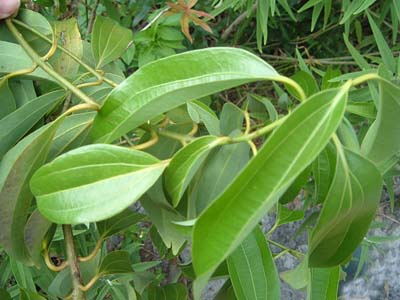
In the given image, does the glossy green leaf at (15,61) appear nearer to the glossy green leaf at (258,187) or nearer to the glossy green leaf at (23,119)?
the glossy green leaf at (23,119)

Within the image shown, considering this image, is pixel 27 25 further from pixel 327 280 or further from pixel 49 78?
pixel 327 280

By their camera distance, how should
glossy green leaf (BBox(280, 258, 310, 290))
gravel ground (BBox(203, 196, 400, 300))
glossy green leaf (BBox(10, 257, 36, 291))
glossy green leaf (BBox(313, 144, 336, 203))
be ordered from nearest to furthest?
glossy green leaf (BBox(313, 144, 336, 203))
glossy green leaf (BBox(280, 258, 310, 290))
glossy green leaf (BBox(10, 257, 36, 291))
gravel ground (BBox(203, 196, 400, 300))

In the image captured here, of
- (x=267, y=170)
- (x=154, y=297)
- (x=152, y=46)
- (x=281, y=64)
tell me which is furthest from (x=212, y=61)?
(x=281, y=64)

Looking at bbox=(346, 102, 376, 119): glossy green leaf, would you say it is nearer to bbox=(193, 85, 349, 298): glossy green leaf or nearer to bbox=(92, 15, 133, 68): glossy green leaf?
bbox=(92, 15, 133, 68): glossy green leaf

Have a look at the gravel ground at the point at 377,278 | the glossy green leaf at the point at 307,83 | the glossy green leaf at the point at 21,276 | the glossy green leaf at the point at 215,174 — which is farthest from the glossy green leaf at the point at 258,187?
the gravel ground at the point at 377,278

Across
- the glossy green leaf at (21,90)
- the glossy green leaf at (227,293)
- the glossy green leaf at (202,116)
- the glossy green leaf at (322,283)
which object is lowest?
the glossy green leaf at (227,293)

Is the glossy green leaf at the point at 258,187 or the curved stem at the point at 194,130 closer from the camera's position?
the glossy green leaf at the point at 258,187

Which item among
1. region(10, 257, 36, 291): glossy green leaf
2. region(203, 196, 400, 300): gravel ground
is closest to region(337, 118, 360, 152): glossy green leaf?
region(10, 257, 36, 291): glossy green leaf

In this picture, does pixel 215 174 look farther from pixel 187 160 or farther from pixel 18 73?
pixel 18 73
